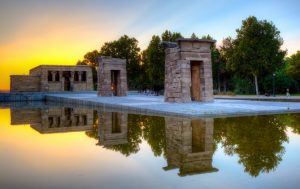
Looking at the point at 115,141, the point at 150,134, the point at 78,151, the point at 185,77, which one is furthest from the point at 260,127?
the point at 185,77

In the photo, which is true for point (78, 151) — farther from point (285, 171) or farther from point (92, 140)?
point (285, 171)

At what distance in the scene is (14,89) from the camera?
2024 inches

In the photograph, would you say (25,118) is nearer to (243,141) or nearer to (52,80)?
(243,141)

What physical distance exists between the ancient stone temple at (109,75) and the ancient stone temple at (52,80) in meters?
21.6

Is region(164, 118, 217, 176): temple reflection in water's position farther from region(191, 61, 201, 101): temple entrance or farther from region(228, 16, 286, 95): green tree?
region(228, 16, 286, 95): green tree

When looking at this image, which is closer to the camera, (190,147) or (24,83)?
(190,147)

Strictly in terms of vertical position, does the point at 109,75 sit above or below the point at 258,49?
below

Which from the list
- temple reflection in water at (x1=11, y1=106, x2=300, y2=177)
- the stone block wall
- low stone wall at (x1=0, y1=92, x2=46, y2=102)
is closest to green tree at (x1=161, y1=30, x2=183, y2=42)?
low stone wall at (x1=0, y1=92, x2=46, y2=102)

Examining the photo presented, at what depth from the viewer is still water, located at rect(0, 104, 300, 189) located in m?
4.31

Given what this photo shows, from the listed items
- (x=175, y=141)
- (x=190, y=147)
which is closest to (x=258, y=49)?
(x=175, y=141)

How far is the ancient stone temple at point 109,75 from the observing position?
33188mm

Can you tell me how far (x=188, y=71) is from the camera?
19.7m

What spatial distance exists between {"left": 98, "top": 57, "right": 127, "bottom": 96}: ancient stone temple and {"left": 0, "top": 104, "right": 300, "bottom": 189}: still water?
2389 centimetres

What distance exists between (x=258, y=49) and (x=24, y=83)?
125ft
